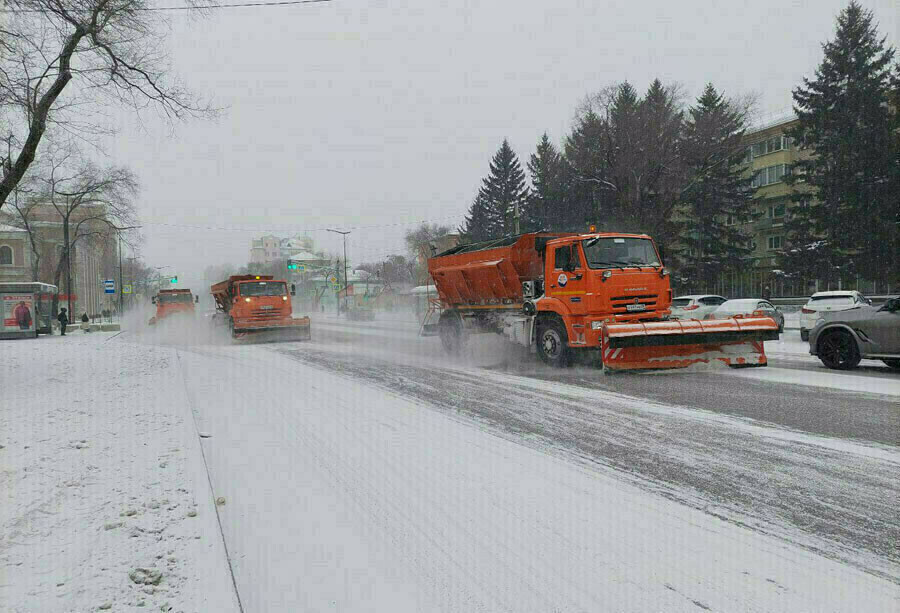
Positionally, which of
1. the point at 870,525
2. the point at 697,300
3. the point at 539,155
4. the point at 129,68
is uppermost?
the point at 539,155

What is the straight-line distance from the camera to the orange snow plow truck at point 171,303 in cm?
3709

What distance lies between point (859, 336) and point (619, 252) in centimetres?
458

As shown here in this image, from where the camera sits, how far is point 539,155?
6419cm

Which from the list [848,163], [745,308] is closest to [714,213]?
[848,163]

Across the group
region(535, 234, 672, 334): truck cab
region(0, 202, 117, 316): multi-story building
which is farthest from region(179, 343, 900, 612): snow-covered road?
region(0, 202, 117, 316): multi-story building

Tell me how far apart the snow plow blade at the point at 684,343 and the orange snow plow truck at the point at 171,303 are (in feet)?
106

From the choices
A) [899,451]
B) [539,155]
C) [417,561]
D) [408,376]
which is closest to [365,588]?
[417,561]

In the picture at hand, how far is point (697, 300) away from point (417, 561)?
2572cm

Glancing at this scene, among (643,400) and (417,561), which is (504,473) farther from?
(643,400)

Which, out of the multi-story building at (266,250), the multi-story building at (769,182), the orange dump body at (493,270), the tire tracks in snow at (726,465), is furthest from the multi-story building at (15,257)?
the multi-story building at (266,250)

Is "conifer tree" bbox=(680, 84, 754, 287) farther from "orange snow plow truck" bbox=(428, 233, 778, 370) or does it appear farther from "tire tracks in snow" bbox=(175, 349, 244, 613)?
"tire tracks in snow" bbox=(175, 349, 244, 613)

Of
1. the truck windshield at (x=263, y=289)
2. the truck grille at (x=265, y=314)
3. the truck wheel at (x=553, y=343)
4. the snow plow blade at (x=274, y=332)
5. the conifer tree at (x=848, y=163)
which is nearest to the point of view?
the truck wheel at (x=553, y=343)

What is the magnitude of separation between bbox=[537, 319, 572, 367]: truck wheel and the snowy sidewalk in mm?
7071

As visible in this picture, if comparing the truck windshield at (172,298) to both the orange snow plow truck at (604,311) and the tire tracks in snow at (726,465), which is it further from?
the tire tracks in snow at (726,465)
